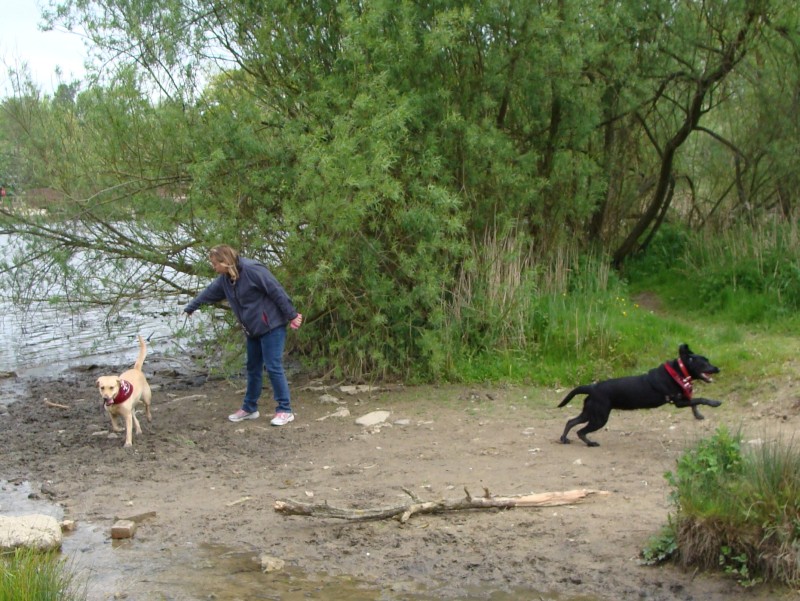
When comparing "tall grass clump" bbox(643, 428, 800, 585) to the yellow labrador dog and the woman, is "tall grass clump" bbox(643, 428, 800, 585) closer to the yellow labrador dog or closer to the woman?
the woman

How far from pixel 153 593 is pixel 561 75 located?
28.0 ft

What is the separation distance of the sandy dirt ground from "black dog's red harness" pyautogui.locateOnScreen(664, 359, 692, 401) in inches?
14.7

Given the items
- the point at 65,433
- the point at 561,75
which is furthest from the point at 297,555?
the point at 561,75

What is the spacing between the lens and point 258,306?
362 inches

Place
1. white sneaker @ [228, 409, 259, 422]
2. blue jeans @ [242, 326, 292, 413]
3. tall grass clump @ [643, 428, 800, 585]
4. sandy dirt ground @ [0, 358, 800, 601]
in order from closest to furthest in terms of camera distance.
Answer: tall grass clump @ [643, 428, 800, 585] → sandy dirt ground @ [0, 358, 800, 601] → blue jeans @ [242, 326, 292, 413] → white sneaker @ [228, 409, 259, 422]

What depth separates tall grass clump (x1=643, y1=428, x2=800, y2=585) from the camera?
5078 millimetres

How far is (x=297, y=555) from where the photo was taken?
6.14m

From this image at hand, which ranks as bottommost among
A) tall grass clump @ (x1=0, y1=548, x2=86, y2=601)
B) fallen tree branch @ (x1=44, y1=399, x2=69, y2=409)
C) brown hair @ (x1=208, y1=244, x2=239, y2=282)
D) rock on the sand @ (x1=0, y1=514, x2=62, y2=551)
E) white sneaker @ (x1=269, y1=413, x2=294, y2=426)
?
white sneaker @ (x1=269, y1=413, x2=294, y2=426)

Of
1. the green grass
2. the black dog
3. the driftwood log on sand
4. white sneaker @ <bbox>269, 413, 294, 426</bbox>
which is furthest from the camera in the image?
the green grass

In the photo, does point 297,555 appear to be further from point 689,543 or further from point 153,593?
point 689,543

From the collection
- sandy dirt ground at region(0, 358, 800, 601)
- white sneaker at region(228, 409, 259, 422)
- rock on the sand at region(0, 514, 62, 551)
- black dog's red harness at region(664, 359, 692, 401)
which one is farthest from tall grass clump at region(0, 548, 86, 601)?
black dog's red harness at region(664, 359, 692, 401)

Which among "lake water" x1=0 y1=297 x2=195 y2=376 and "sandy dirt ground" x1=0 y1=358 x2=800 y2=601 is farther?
"lake water" x1=0 y1=297 x2=195 y2=376

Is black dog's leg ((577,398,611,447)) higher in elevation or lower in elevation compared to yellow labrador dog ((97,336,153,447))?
lower

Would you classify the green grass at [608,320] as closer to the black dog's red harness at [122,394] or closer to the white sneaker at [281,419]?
the white sneaker at [281,419]
